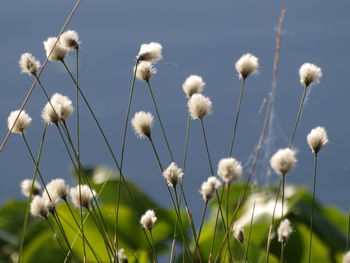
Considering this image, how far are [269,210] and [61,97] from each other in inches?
20.9

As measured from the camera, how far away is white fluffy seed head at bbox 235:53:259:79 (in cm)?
88

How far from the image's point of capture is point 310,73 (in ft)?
2.82

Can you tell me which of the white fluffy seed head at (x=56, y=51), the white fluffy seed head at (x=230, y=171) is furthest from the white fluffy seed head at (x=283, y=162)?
the white fluffy seed head at (x=56, y=51)

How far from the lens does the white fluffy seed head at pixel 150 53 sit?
0.83m

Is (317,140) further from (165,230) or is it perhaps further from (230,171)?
(165,230)

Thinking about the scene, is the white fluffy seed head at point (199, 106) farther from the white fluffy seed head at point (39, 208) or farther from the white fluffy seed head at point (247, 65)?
the white fluffy seed head at point (39, 208)

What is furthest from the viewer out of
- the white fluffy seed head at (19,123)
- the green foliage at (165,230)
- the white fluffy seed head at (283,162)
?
the green foliage at (165,230)

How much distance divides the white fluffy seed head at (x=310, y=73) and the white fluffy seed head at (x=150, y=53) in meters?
0.14

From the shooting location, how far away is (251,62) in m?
0.88

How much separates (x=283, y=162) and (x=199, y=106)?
0.38 feet

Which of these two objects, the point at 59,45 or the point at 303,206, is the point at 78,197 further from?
the point at 303,206

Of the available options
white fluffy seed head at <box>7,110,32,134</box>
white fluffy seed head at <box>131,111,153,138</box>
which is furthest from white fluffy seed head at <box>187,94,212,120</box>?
white fluffy seed head at <box>7,110,32,134</box>

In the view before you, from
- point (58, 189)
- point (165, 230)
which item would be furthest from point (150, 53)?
point (165, 230)

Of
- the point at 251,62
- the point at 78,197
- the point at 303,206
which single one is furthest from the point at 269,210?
the point at 78,197
